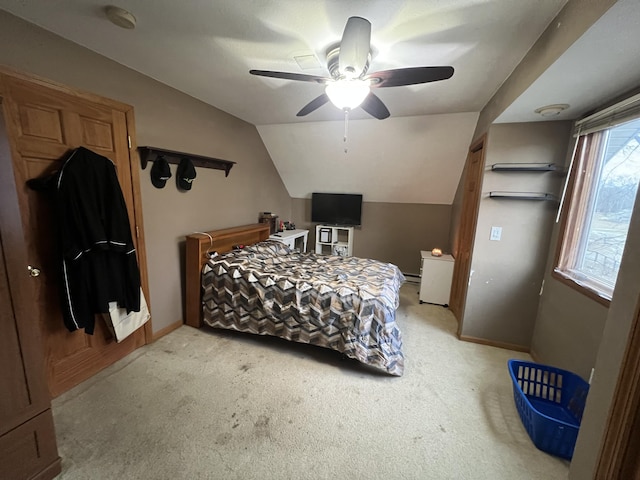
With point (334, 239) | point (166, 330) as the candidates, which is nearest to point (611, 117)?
point (334, 239)

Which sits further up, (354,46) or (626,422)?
(354,46)

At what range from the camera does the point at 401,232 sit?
15.0 ft

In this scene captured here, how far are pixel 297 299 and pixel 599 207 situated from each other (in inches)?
93.1

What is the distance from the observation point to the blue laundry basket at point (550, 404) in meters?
1.48

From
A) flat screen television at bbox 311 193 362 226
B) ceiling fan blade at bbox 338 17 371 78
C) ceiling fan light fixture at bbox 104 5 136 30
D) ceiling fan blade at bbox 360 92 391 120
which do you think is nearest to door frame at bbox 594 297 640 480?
ceiling fan blade at bbox 338 17 371 78

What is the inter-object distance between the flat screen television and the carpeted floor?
269 centimetres

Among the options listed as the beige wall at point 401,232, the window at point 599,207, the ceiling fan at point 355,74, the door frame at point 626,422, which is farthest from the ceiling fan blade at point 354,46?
the beige wall at point 401,232

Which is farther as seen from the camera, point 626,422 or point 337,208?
point 337,208

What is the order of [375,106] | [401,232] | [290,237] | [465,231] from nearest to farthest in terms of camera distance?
[375,106] → [465,231] → [290,237] → [401,232]

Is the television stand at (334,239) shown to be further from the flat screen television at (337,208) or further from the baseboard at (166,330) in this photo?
the baseboard at (166,330)

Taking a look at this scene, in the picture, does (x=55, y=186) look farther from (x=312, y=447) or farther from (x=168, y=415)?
(x=312, y=447)

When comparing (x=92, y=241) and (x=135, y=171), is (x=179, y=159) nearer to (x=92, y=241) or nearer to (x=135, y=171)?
(x=135, y=171)

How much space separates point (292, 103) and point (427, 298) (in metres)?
3.00

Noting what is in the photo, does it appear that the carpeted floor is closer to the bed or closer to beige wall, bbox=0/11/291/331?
the bed
